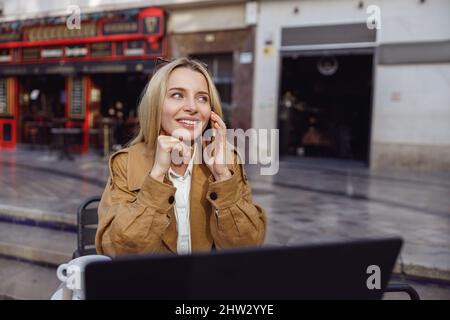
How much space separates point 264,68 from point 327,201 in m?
6.19

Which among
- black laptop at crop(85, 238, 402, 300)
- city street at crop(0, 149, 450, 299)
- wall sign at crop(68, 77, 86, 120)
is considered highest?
wall sign at crop(68, 77, 86, 120)

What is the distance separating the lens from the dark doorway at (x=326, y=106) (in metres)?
11.4

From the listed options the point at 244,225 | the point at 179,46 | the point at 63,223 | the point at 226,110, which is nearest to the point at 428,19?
the point at 226,110

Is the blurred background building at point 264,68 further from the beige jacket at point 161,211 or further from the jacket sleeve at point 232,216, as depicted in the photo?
the jacket sleeve at point 232,216

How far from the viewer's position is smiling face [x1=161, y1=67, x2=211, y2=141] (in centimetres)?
174

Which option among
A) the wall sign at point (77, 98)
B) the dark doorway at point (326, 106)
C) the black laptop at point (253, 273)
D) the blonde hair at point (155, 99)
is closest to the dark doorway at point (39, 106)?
the wall sign at point (77, 98)

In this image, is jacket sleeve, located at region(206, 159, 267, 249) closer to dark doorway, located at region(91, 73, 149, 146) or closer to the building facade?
the building facade

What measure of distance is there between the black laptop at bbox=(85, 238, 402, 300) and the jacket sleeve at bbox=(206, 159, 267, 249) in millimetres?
861

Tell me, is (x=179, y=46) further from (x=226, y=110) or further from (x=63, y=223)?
(x=63, y=223)

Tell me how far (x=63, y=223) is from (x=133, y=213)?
121 inches

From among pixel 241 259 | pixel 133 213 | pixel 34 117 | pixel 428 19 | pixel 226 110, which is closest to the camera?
pixel 241 259

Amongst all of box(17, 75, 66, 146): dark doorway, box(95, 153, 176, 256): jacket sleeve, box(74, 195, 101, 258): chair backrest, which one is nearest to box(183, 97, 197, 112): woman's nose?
box(95, 153, 176, 256): jacket sleeve

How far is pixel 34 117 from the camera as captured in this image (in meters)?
14.4

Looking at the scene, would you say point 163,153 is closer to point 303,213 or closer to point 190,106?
point 190,106
